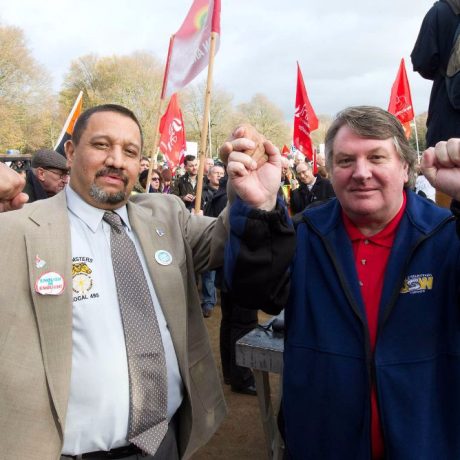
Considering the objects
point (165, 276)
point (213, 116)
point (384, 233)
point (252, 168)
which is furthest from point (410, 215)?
point (213, 116)

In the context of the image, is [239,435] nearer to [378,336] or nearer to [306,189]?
[378,336]

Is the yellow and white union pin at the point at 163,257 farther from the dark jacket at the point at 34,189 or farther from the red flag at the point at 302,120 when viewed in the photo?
the red flag at the point at 302,120

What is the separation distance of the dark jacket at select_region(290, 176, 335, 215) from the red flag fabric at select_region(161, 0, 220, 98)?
275 centimetres

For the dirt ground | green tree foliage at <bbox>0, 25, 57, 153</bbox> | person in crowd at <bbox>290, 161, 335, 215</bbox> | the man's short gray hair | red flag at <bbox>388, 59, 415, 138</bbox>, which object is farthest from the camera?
green tree foliage at <bbox>0, 25, 57, 153</bbox>

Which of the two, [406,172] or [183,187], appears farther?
[183,187]

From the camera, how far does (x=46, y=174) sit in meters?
4.02

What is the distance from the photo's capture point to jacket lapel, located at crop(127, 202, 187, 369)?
174 cm

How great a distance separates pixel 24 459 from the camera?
143 cm

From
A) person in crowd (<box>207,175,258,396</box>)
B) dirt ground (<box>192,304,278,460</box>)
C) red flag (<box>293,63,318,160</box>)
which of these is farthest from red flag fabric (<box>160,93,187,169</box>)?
dirt ground (<box>192,304,278,460</box>)

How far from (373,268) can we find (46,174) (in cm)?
333

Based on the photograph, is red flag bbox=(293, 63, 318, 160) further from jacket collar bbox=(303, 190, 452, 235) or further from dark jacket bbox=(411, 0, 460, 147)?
jacket collar bbox=(303, 190, 452, 235)

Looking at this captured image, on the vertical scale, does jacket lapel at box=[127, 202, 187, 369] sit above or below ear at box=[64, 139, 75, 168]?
below

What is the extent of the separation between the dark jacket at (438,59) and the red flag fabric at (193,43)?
1731 mm

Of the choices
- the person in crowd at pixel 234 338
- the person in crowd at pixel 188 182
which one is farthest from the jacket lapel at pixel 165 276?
the person in crowd at pixel 188 182
